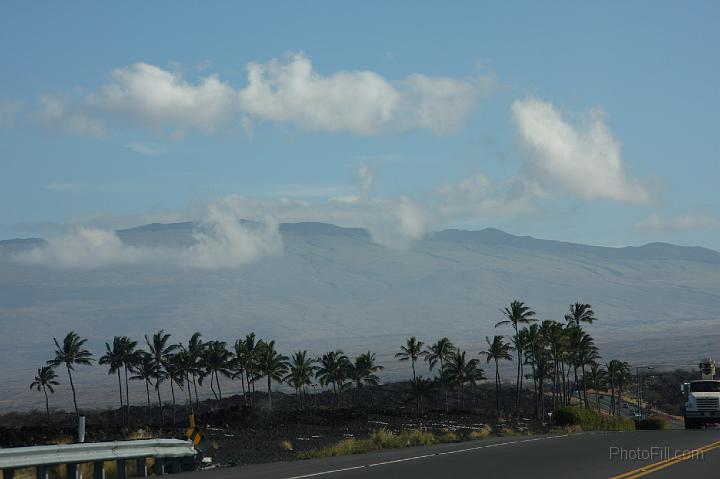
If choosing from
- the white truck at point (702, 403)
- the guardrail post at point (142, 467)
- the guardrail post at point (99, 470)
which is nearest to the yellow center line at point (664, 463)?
the guardrail post at point (142, 467)

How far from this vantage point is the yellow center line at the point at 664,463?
23.5 m

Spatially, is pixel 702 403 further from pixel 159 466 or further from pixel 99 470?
pixel 99 470

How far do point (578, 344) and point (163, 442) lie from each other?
116 meters

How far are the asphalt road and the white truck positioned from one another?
15.2 meters

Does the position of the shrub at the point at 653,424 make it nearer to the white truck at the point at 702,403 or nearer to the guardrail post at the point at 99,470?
the white truck at the point at 702,403

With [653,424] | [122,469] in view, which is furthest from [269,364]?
[122,469]

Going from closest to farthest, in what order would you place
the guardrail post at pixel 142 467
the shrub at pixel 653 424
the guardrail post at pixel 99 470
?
the guardrail post at pixel 99 470
the guardrail post at pixel 142 467
the shrub at pixel 653 424

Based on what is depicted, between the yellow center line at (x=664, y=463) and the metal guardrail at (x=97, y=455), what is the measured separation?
10239mm

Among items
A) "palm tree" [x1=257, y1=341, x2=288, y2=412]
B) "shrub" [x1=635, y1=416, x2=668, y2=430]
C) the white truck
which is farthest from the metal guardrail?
"palm tree" [x1=257, y1=341, x2=288, y2=412]

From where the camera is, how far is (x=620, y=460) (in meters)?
27.8

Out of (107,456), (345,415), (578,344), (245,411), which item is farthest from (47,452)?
(578,344)

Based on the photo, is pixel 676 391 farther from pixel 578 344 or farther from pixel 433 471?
pixel 433 471

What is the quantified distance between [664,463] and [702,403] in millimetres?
25887

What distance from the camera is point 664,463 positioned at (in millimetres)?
26828
